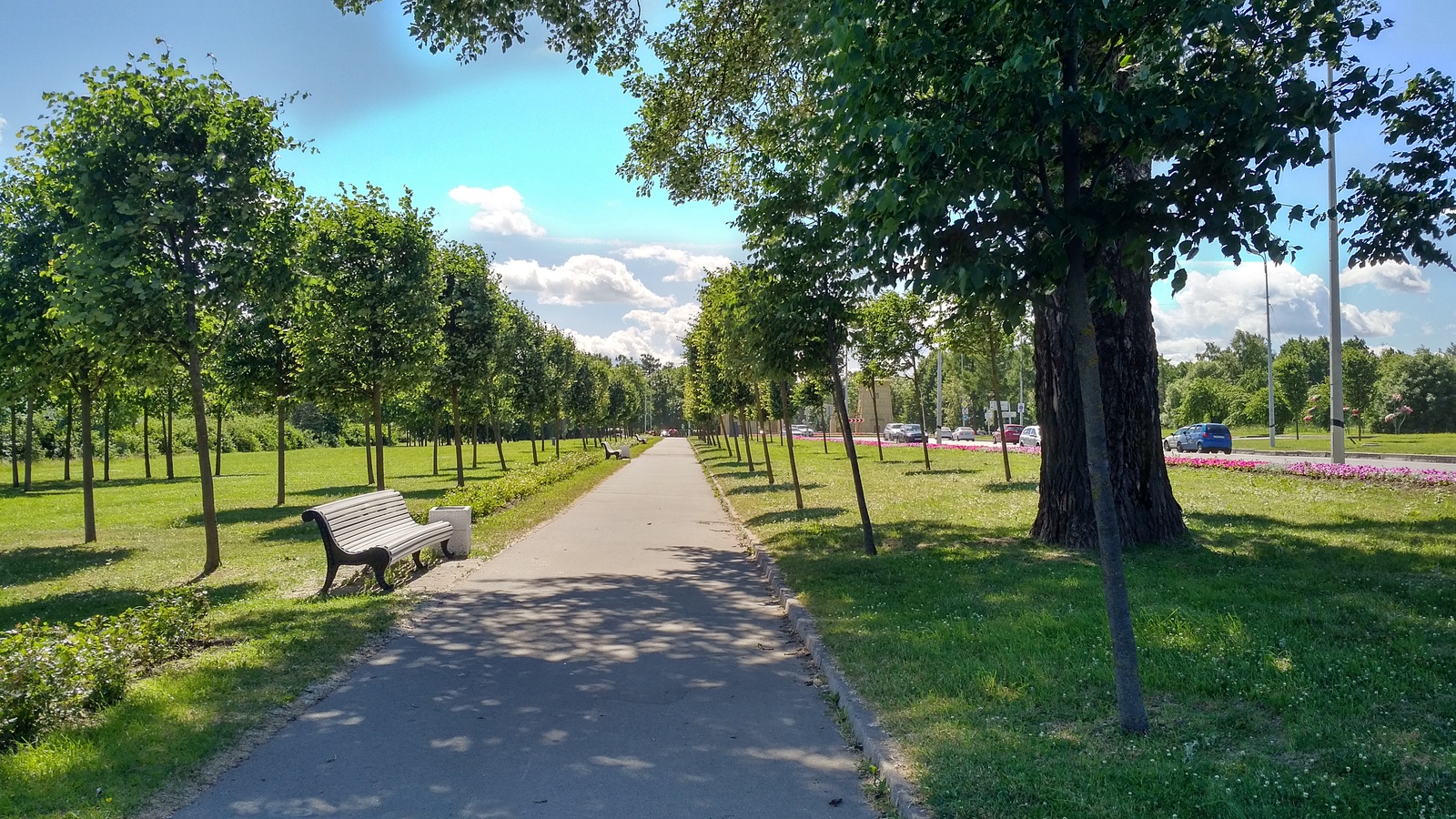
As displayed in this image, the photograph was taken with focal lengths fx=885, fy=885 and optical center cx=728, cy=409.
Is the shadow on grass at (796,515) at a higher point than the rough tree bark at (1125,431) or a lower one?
lower

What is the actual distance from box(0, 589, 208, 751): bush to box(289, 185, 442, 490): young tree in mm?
10293

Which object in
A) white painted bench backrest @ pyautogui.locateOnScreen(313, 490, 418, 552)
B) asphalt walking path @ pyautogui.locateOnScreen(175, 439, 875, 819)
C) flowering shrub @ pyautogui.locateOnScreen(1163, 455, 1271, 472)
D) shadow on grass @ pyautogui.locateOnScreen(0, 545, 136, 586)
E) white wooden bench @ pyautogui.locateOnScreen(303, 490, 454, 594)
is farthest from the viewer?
flowering shrub @ pyautogui.locateOnScreen(1163, 455, 1271, 472)

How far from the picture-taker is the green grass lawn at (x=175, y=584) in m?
4.18

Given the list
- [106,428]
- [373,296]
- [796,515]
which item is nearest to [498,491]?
[373,296]

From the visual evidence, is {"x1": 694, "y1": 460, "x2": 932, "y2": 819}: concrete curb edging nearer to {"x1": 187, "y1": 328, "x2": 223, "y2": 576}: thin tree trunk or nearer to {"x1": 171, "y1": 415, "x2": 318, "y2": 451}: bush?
{"x1": 187, "y1": 328, "x2": 223, "y2": 576}: thin tree trunk

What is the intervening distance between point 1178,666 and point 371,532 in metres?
8.29

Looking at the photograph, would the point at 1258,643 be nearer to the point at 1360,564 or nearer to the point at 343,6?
the point at 1360,564

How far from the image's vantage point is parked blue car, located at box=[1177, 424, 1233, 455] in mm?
39406

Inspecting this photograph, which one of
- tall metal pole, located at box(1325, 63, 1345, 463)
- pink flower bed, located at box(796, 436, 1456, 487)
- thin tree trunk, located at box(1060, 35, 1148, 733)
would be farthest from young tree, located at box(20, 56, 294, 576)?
tall metal pole, located at box(1325, 63, 1345, 463)

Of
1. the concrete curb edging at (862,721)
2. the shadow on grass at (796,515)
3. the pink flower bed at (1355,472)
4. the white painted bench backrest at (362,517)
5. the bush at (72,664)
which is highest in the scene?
the white painted bench backrest at (362,517)

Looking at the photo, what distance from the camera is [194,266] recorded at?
10469mm

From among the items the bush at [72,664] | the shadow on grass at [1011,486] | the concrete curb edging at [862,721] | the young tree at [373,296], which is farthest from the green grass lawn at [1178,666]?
the young tree at [373,296]

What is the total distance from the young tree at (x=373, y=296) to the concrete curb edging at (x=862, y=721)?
10.5m

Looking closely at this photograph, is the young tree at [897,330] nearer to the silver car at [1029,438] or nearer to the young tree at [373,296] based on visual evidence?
the young tree at [373,296]
